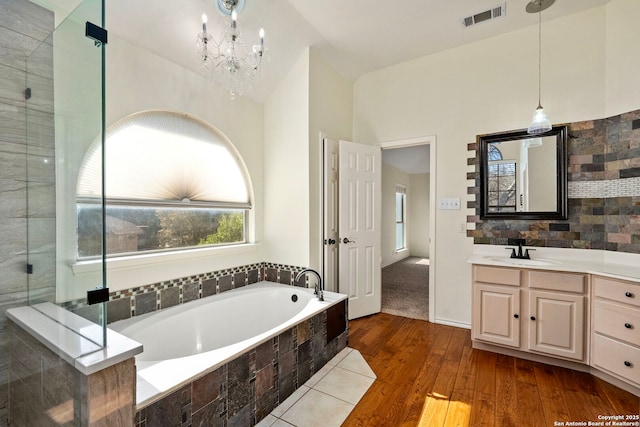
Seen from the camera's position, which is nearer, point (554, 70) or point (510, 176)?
point (554, 70)

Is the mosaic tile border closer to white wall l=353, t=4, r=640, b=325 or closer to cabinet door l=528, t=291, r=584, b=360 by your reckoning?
white wall l=353, t=4, r=640, b=325

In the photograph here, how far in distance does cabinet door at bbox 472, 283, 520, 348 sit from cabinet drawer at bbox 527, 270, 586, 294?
6.1 inches

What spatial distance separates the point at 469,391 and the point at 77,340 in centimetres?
231

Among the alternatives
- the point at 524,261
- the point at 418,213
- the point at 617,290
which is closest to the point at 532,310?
the point at 524,261

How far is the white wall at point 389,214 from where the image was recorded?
6.13 metres

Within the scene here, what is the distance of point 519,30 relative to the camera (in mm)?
2779

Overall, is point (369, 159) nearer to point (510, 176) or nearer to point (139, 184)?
point (510, 176)

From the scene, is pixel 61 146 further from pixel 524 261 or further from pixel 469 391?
pixel 524 261

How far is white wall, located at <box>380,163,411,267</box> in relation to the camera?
6.13 metres

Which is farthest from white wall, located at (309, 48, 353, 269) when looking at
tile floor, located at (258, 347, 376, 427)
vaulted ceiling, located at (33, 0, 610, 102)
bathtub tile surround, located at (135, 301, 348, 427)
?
tile floor, located at (258, 347, 376, 427)

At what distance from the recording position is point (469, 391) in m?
1.95

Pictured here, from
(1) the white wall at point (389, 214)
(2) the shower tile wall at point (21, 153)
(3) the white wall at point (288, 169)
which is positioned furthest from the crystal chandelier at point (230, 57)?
(1) the white wall at point (389, 214)

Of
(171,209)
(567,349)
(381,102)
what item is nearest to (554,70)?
(381,102)

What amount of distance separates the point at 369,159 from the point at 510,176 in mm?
1464
